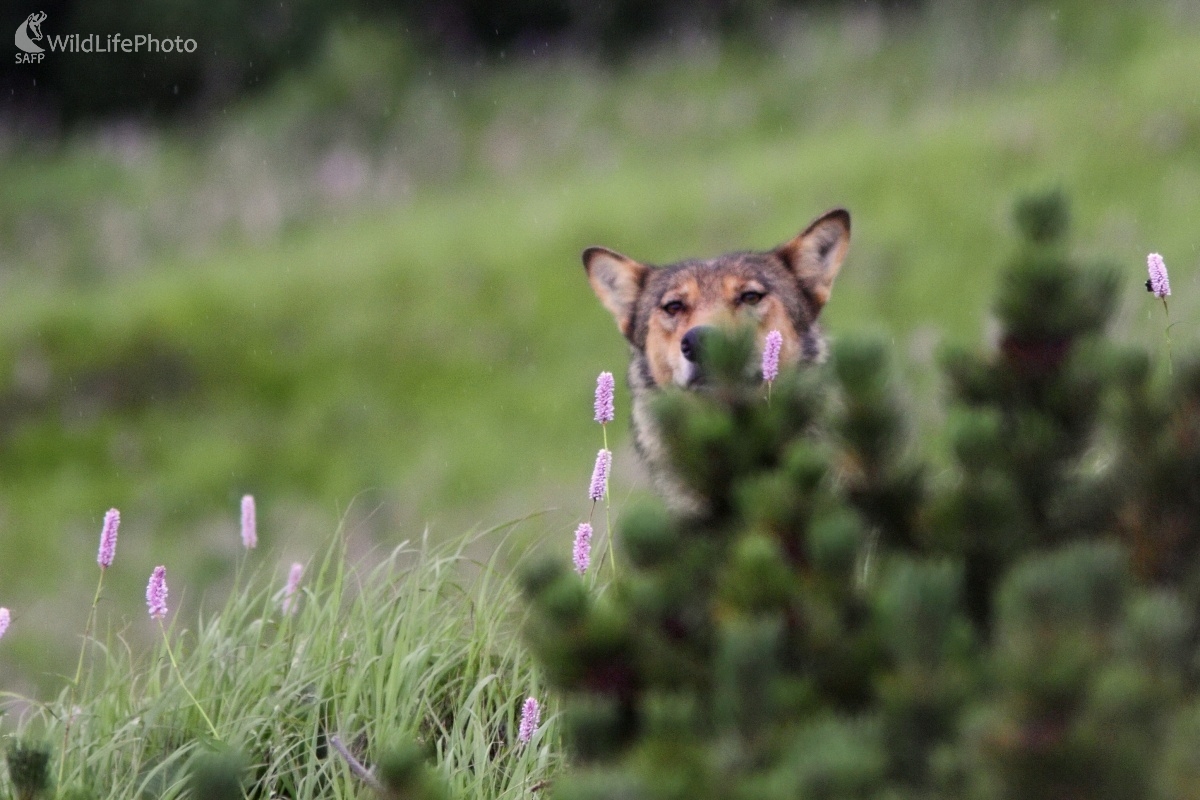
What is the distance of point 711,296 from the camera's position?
530 centimetres

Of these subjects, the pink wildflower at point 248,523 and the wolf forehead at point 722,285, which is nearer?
the pink wildflower at point 248,523

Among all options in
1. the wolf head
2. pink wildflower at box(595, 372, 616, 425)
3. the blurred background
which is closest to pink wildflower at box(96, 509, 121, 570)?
pink wildflower at box(595, 372, 616, 425)

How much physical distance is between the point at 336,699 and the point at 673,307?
254cm

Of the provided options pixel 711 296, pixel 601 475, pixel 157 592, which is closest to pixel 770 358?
pixel 601 475

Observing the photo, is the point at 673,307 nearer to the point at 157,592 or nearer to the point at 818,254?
the point at 818,254

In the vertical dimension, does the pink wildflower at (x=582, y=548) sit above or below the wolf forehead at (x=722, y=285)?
below

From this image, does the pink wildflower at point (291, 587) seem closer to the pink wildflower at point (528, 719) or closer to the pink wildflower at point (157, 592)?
the pink wildflower at point (157, 592)

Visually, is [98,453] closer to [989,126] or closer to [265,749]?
[989,126]

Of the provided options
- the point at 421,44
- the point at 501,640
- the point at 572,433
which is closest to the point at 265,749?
the point at 501,640

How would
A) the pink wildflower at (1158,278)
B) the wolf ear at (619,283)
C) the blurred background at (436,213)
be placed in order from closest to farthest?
the pink wildflower at (1158,278)
the wolf ear at (619,283)
the blurred background at (436,213)

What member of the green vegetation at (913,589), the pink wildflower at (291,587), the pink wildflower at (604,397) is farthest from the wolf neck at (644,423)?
the green vegetation at (913,589)

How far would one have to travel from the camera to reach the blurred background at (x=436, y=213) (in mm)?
12359

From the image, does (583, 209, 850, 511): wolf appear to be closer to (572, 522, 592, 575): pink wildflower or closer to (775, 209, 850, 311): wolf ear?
(775, 209, 850, 311): wolf ear

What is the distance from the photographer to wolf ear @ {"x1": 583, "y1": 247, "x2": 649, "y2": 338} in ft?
18.2
